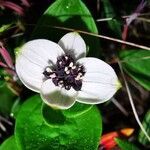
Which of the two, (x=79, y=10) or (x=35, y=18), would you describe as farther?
(x=35, y=18)

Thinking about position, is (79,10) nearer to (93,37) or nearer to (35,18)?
(93,37)

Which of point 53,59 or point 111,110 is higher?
point 53,59

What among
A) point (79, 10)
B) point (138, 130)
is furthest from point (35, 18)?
point (138, 130)

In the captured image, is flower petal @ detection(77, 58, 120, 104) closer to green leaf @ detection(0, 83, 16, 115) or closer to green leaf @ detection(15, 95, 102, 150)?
green leaf @ detection(15, 95, 102, 150)

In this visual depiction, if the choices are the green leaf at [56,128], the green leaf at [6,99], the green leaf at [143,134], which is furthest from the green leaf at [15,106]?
the green leaf at [143,134]

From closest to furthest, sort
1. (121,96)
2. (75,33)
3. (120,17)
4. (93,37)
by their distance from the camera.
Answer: (75,33), (93,37), (120,17), (121,96)

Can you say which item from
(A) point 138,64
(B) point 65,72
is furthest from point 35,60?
(A) point 138,64

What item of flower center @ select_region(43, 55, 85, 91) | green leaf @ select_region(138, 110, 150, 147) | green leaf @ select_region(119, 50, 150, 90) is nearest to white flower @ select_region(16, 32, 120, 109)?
flower center @ select_region(43, 55, 85, 91)
